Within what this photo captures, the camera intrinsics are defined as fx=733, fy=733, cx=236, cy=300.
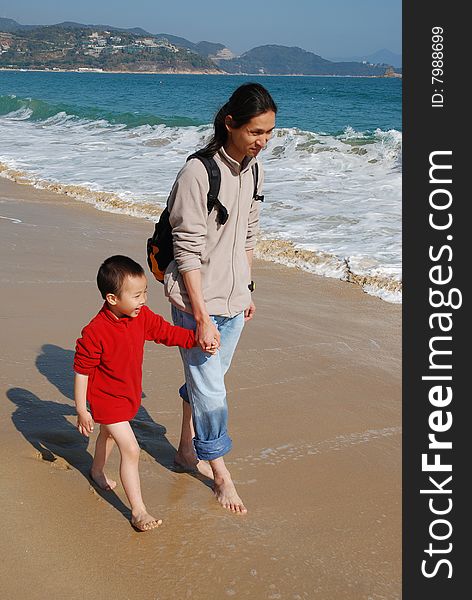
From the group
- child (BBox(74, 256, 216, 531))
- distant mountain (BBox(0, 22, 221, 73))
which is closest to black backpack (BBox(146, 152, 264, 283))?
child (BBox(74, 256, 216, 531))

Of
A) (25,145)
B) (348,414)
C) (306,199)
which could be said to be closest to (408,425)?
(348,414)

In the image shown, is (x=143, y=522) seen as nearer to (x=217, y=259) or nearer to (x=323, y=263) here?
(x=217, y=259)

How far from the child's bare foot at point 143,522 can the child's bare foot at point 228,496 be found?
34 cm

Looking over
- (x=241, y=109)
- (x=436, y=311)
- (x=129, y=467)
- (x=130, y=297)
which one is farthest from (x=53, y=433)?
(x=436, y=311)

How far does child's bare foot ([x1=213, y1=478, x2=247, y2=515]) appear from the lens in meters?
3.13

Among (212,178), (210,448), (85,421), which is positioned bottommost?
(210,448)

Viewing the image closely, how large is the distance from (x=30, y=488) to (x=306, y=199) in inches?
359

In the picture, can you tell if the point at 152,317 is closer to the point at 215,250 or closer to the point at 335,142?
the point at 215,250

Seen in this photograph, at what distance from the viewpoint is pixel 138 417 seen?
13.0 ft

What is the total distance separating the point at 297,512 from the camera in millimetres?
3148

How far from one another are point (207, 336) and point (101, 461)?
2.54ft

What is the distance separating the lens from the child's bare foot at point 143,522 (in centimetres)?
290

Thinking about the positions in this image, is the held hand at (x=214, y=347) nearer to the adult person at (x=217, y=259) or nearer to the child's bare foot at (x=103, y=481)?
the adult person at (x=217, y=259)

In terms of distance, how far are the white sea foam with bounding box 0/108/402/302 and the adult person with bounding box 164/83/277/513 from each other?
3.78 meters
